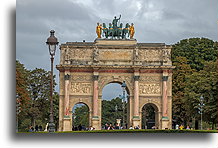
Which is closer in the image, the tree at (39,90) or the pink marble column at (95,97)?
the pink marble column at (95,97)

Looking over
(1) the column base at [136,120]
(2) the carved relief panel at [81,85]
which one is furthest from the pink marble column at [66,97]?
(1) the column base at [136,120]

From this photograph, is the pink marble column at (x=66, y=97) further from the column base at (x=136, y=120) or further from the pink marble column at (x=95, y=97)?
the column base at (x=136, y=120)

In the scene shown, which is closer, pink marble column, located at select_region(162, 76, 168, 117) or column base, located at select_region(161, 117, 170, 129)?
column base, located at select_region(161, 117, 170, 129)

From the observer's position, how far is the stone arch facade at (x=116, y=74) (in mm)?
54594

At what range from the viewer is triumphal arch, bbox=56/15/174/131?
2149 inches

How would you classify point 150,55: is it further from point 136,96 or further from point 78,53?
point 78,53

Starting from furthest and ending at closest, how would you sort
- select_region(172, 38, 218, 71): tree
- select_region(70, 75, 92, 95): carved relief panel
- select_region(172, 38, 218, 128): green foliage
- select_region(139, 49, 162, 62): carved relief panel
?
select_region(172, 38, 218, 71): tree
select_region(139, 49, 162, 62): carved relief panel
select_region(70, 75, 92, 95): carved relief panel
select_region(172, 38, 218, 128): green foliage

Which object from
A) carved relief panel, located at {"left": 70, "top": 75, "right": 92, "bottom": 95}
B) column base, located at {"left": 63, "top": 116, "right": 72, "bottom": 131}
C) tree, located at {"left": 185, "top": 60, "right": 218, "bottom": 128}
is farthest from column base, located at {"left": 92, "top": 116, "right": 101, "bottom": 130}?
tree, located at {"left": 185, "top": 60, "right": 218, "bottom": 128}

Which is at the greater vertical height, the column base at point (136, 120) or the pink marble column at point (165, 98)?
the pink marble column at point (165, 98)

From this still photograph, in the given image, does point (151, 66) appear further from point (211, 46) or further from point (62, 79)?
point (211, 46)

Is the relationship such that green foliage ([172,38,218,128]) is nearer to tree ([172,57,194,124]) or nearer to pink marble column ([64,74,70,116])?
tree ([172,57,194,124])

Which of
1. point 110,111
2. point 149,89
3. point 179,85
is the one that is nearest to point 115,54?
point 149,89

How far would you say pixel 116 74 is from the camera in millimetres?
55156
